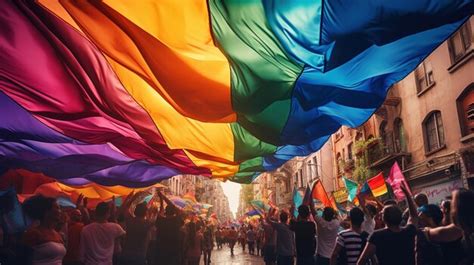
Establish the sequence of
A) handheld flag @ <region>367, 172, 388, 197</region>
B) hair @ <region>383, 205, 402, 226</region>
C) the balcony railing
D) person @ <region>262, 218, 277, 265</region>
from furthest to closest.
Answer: the balcony railing < handheld flag @ <region>367, 172, 388, 197</region> < person @ <region>262, 218, 277, 265</region> < hair @ <region>383, 205, 402, 226</region>

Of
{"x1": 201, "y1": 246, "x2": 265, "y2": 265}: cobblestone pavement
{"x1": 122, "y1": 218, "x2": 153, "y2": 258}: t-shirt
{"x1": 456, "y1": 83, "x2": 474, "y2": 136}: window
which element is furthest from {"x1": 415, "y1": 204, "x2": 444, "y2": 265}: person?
{"x1": 201, "y1": 246, "x2": 265, "y2": 265}: cobblestone pavement

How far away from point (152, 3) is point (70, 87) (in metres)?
2.22

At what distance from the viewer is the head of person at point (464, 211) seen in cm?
386

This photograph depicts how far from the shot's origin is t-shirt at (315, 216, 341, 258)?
723 cm

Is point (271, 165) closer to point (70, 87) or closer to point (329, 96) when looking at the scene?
point (329, 96)

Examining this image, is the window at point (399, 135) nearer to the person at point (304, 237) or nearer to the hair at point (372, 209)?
the hair at point (372, 209)

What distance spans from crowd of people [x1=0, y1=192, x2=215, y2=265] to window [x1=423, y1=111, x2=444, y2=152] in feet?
36.9

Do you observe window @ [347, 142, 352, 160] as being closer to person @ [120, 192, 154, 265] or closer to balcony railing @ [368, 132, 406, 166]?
balcony railing @ [368, 132, 406, 166]

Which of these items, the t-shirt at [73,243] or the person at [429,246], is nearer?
the person at [429,246]

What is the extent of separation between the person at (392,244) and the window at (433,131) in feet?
42.9

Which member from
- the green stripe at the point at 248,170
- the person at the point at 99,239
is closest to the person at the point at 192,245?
the green stripe at the point at 248,170

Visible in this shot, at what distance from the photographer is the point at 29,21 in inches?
168

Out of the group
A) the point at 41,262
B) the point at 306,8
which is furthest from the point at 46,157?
the point at 306,8

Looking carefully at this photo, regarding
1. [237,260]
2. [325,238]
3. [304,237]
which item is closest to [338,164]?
[237,260]
